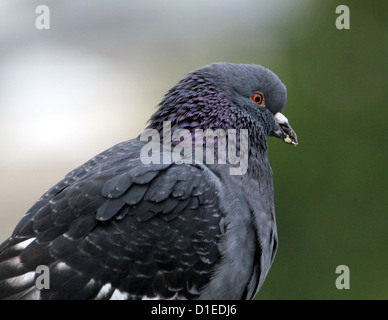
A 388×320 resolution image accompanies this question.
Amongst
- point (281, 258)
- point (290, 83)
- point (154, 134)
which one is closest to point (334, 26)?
point (290, 83)

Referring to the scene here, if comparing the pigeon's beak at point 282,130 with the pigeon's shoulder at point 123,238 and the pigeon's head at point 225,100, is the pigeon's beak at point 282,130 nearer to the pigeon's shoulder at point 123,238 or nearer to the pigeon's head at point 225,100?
the pigeon's head at point 225,100

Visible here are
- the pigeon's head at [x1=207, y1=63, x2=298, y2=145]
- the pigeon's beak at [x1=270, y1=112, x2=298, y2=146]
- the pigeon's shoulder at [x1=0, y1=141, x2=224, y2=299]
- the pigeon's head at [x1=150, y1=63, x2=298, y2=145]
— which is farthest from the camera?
the pigeon's beak at [x1=270, y1=112, x2=298, y2=146]

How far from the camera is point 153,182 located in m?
4.49

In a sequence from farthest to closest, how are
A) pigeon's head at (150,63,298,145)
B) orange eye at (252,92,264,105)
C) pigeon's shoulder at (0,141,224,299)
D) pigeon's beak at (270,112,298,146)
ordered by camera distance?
pigeon's beak at (270,112,298,146) < orange eye at (252,92,264,105) < pigeon's head at (150,63,298,145) < pigeon's shoulder at (0,141,224,299)

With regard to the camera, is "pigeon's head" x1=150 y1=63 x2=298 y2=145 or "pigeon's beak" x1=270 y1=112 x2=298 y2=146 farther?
"pigeon's beak" x1=270 y1=112 x2=298 y2=146

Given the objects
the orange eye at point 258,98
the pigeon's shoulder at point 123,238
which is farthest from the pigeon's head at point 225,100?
the pigeon's shoulder at point 123,238

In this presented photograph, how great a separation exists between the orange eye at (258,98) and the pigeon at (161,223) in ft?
1.29

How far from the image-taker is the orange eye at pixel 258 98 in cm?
560

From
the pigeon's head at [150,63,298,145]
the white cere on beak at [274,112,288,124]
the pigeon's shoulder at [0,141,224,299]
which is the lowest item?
the pigeon's shoulder at [0,141,224,299]

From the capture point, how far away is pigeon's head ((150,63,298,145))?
17.0 ft

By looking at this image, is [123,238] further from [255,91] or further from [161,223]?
[255,91]

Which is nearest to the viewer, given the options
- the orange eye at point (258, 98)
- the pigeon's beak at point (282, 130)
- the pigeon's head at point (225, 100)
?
the pigeon's head at point (225, 100)

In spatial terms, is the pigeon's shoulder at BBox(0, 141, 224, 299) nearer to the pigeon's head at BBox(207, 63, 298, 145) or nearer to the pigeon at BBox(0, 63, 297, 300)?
the pigeon at BBox(0, 63, 297, 300)

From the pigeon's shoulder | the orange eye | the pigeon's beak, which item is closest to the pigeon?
the pigeon's shoulder
